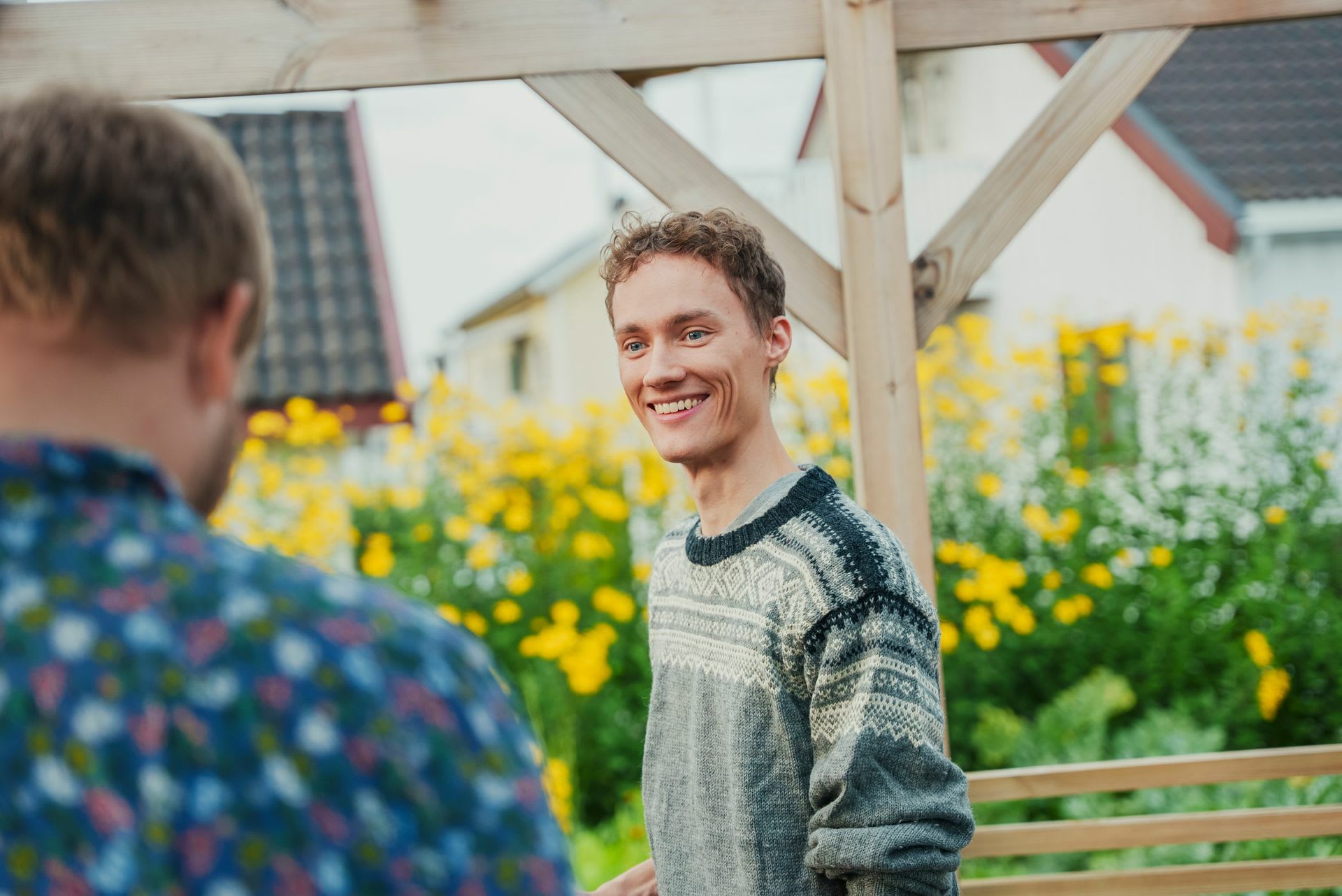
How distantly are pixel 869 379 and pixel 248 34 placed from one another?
114 centimetres

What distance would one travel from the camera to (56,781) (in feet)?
2.12

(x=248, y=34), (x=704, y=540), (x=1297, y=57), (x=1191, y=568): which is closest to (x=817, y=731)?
(x=704, y=540)

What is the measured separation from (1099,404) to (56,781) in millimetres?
4473

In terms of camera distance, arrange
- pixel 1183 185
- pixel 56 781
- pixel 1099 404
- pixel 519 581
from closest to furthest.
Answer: pixel 56 781 → pixel 519 581 → pixel 1099 404 → pixel 1183 185

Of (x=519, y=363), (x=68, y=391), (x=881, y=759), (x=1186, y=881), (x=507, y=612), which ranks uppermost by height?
(x=519, y=363)

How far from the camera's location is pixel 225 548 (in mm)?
706

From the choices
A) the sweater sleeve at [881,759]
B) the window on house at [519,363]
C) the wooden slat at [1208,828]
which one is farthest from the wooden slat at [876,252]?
the window on house at [519,363]

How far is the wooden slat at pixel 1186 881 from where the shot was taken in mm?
2758

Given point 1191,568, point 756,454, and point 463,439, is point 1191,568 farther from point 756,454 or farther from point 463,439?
point 756,454

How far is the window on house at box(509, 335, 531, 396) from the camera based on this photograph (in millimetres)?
17406

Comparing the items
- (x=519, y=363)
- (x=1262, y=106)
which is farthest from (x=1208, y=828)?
(x=519, y=363)

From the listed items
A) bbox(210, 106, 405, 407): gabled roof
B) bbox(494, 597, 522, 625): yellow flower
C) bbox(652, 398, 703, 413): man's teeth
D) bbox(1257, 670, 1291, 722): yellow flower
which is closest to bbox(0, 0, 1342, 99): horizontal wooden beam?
bbox(652, 398, 703, 413): man's teeth

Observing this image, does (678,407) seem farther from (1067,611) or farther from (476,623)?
(1067,611)

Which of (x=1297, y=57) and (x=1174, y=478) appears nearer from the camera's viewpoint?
(x=1174, y=478)
